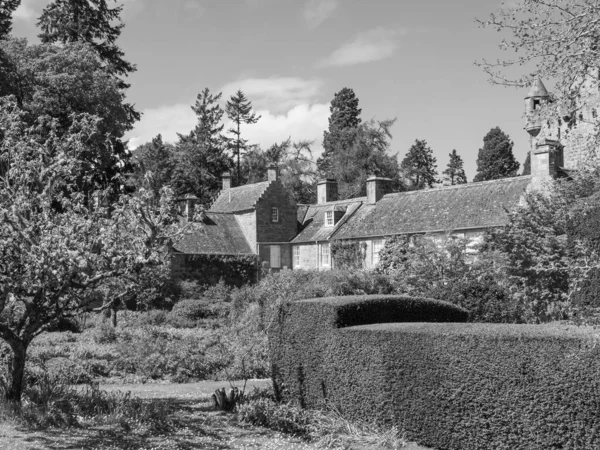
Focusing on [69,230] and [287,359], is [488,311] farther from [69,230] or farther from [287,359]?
[69,230]

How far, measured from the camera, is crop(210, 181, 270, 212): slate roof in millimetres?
44531

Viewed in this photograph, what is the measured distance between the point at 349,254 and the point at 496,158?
1765 inches

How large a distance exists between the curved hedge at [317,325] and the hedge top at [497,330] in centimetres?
68

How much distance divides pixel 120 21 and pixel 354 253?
58.0ft

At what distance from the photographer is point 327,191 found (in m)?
47.7

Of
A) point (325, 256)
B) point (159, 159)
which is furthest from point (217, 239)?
point (159, 159)

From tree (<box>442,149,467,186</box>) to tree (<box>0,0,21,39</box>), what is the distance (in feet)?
215

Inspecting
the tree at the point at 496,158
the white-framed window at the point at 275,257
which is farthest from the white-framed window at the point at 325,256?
the tree at the point at 496,158

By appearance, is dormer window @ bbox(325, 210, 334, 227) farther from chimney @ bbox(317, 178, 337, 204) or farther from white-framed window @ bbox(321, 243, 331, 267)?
chimney @ bbox(317, 178, 337, 204)

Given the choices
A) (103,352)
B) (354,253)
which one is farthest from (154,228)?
(354,253)

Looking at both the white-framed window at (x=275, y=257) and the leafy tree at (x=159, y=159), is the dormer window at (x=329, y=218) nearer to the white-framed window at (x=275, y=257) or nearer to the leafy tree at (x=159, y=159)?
the white-framed window at (x=275, y=257)

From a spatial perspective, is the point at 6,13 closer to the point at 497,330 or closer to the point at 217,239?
the point at 217,239

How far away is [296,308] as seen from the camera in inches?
501

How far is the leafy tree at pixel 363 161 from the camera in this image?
5938 cm
